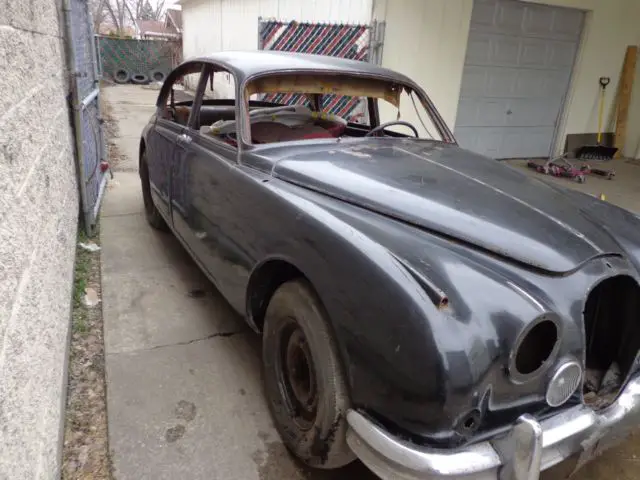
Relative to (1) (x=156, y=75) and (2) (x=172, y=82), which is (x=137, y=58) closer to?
(1) (x=156, y=75)

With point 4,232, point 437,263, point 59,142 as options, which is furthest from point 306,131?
point 4,232

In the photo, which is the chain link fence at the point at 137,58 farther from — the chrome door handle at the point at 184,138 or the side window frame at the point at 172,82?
the chrome door handle at the point at 184,138

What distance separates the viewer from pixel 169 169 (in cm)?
369

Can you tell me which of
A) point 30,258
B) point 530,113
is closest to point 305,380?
point 30,258

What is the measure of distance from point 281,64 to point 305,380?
1953 millimetres

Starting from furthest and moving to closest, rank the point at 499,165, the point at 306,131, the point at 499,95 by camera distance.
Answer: the point at 499,95, the point at 306,131, the point at 499,165

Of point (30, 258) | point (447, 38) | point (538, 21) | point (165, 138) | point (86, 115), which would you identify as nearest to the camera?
point (30, 258)

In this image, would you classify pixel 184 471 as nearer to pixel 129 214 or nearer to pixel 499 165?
pixel 499 165

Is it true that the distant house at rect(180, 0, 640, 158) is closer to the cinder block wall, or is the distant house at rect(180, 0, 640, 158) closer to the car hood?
the car hood

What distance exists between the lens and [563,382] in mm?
1630

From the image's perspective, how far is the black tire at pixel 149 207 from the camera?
15.4 ft

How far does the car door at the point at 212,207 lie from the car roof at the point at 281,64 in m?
0.19

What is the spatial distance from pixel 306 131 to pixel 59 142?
1.73 m

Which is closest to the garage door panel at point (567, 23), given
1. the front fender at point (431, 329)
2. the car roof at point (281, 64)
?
the car roof at point (281, 64)
